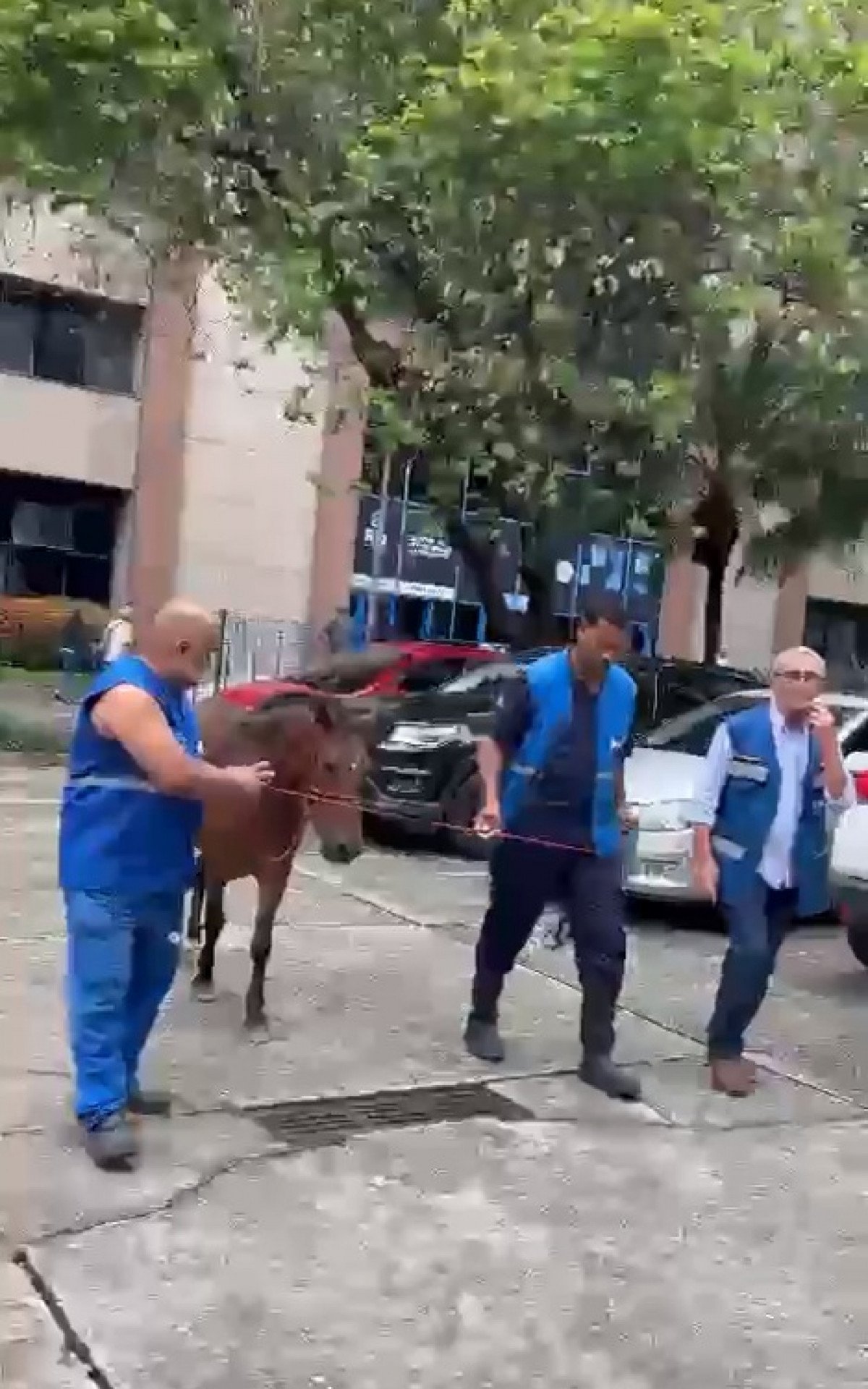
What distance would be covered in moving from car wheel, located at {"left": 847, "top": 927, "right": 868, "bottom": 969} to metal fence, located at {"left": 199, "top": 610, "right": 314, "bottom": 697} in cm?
1254

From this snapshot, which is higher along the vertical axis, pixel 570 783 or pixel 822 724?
pixel 822 724

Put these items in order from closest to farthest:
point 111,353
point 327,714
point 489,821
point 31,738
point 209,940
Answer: point 489,821
point 327,714
point 209,940
point 31,738
point 111,353

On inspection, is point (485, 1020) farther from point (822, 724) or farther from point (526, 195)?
point (526, 195)

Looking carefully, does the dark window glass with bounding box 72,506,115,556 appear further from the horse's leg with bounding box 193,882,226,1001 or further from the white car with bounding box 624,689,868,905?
the horse's leg with bounding box 193,882,226,1001

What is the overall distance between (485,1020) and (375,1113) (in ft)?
3.14

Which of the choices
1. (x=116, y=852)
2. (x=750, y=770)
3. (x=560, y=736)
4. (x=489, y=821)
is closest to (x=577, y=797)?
(x=560, y=736)

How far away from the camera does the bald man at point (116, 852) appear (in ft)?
16.5

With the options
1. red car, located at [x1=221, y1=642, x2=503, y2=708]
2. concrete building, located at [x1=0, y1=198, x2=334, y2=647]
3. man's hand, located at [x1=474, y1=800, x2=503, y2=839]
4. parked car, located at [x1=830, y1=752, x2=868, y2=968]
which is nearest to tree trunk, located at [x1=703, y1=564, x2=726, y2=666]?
red car, located at [x1=221, y1=642, x2=503, y2=708]

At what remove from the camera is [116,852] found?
504 cm

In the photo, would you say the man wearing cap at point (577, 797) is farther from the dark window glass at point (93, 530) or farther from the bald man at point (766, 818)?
the dark window glass at point (93, 530)

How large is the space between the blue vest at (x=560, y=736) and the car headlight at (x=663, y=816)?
3.30 metres

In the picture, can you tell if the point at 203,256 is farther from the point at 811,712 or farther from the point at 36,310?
the point at 36,310

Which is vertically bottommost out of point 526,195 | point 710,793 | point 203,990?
point 203,990

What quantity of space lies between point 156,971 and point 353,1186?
940mm
